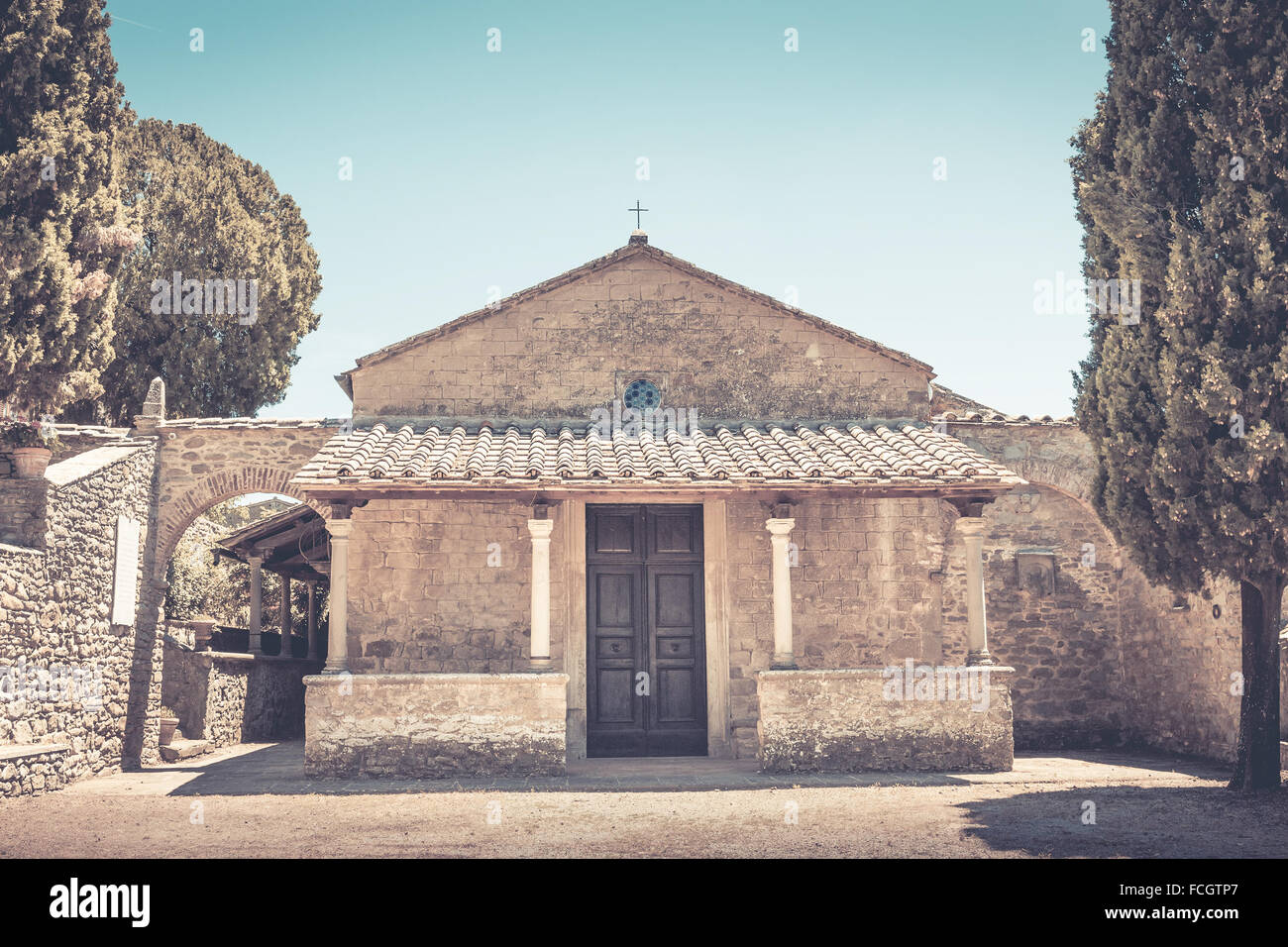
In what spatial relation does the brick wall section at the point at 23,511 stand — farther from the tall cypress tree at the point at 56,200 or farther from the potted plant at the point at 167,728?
the potted plant at the point at 167,728

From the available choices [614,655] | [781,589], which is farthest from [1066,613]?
[614,655]

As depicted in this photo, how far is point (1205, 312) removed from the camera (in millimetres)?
9188

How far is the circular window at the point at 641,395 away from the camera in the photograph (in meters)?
13.1

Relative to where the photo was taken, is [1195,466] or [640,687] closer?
[1195,466]

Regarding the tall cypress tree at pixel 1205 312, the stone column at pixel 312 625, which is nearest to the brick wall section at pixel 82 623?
the stone column at pixel 312 625

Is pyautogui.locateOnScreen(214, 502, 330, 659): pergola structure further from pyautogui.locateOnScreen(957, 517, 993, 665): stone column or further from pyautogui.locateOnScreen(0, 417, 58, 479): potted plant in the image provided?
pyautogui.locateOnScreen(957, 517, 993, 665): stone column

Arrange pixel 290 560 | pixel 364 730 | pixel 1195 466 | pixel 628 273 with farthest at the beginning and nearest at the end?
pixel 290 560 → pixel 628 273 → pixel 364 730 → pixel 1195 466

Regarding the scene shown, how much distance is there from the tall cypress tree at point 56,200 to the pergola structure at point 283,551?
5.42 m

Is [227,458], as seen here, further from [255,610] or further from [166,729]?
[255,610]

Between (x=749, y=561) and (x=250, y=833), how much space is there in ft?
21.4

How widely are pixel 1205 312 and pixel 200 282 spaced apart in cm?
1900

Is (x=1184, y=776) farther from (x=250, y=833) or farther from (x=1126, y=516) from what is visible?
(x=250, y=833)

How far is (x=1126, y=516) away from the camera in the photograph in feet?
32.1
